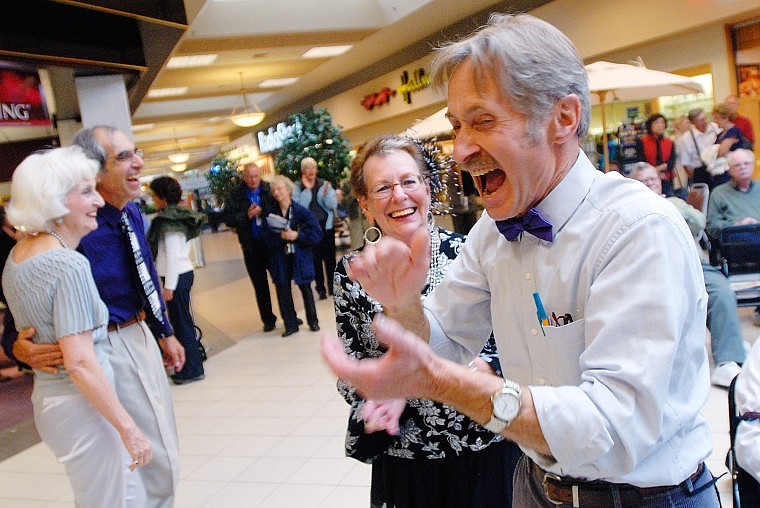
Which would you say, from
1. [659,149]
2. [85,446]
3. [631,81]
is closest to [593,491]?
[85,446]

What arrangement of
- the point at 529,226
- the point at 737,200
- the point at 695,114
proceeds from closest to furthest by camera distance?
the point at 529,226, the point at 737,200, the point at 695,114

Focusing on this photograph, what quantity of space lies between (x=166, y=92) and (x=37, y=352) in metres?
15.0

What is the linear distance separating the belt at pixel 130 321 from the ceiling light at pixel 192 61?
1036cm

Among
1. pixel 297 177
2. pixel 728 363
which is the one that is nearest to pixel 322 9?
pixel 297 177

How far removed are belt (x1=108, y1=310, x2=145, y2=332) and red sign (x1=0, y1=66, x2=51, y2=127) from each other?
4.37 metres

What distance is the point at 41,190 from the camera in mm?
2334

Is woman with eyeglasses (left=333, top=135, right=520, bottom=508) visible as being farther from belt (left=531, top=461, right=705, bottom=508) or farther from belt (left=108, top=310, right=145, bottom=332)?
belt (left=108, top=310, right=145, bottom=332)

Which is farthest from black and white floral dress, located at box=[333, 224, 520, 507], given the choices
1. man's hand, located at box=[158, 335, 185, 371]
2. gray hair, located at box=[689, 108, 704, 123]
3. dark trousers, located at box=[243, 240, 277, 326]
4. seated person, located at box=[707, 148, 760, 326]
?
gray hair, located at box=[689, 108, 704, 123]

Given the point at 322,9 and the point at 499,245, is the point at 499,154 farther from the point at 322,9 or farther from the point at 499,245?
the point at 322,9

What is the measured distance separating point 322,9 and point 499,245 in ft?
33.0

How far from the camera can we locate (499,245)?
54.4 inches

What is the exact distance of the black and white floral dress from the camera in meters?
2.03

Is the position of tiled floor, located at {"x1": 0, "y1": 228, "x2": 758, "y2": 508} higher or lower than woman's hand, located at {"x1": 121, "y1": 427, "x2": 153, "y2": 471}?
lower

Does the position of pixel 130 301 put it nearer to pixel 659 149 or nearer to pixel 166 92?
pixel 659 149
